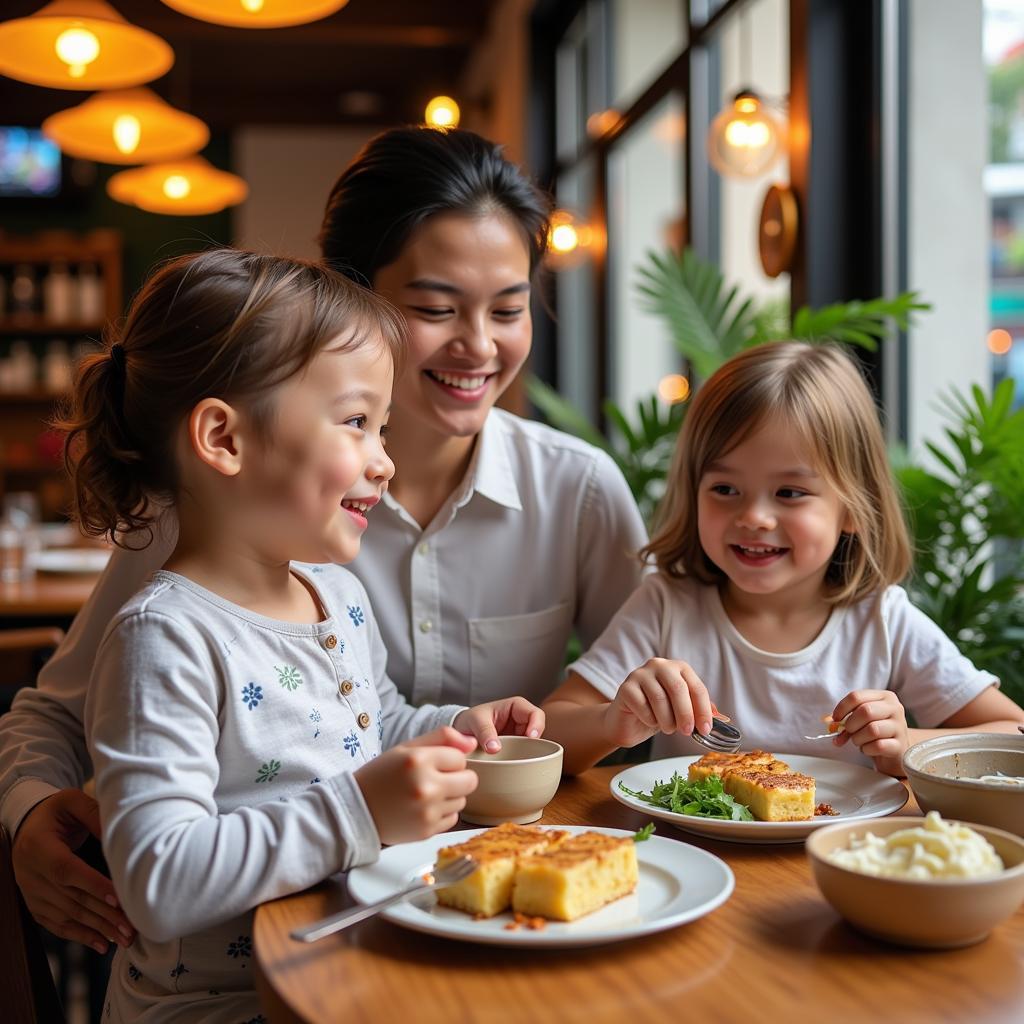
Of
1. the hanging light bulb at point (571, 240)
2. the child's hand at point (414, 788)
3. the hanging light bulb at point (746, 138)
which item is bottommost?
the child's hand at point (414, 788)

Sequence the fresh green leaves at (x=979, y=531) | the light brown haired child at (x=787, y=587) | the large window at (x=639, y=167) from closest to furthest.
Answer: the light brown haired child at (x=787, y=587)
the fresh green leaves at (x=979, y=531)
the large window at (x=639, y=167)

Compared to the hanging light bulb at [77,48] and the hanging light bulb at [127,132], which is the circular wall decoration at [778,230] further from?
the hanging light bulb at [127,132]

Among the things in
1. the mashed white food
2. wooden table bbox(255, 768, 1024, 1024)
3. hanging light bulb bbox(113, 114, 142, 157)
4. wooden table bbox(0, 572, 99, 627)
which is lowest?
wooden table bbox(0, 572, 99, 627)

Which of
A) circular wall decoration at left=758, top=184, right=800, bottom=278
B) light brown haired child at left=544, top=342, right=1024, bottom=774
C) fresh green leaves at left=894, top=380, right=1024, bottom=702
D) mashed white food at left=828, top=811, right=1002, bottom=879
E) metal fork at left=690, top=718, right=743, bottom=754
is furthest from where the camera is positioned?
circular wall decoration at left=758, top=184, right=800, bottom=278

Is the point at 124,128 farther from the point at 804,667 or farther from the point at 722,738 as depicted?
the point at 722,738

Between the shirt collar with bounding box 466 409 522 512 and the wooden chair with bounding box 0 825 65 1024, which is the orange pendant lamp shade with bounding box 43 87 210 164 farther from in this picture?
the wooden chair with bounding box 0 825 65 1024

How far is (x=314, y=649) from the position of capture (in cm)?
129

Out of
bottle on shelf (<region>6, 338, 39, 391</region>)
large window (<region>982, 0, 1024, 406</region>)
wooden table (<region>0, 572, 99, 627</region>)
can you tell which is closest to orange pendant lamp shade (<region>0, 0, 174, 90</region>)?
wooden table (<region>0, 572, 99, 627</region>)

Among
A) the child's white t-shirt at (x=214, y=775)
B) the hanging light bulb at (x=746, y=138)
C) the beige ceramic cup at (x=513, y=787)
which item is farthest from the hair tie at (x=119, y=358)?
the hanging light bulb at (x=746, y=138)

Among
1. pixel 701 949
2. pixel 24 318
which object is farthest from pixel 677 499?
pixel 24 318

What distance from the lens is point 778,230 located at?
3.19 m

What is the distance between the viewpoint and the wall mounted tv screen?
27.9 feet

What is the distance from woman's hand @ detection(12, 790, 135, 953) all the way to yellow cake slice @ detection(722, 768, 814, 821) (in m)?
0.66

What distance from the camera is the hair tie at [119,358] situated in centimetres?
134
